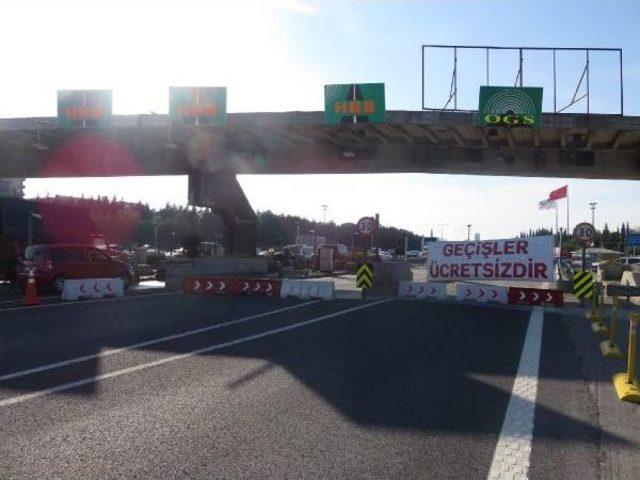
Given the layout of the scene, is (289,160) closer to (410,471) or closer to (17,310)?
(17,310)

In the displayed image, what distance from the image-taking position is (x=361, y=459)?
5.12 meters

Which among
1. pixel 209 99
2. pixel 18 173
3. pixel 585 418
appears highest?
pixel 209 99

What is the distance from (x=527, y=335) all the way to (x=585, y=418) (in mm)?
6350

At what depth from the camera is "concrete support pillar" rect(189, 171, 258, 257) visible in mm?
30484

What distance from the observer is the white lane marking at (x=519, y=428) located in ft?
16.4

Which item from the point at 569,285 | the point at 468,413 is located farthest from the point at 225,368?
the point at 569,285

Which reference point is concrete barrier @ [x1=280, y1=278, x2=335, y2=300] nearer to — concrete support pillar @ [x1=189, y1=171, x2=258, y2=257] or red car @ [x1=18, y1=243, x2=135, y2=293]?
red car @ [x1=18, y1=243, x2=135, y2=293]

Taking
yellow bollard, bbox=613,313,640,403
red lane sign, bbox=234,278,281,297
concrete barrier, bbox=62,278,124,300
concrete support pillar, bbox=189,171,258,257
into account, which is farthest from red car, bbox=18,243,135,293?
yellow bollard, bbox=613,313,640,403

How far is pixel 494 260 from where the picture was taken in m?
23.9

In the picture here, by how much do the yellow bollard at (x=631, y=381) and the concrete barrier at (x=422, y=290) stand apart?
40.4 feet

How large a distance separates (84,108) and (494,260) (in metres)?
17.7

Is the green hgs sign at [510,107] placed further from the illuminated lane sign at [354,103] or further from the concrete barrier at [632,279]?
the concrete barrier at [632,279]

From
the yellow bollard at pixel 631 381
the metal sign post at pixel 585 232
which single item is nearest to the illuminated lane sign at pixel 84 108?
the metal sign post at pixel 585 232

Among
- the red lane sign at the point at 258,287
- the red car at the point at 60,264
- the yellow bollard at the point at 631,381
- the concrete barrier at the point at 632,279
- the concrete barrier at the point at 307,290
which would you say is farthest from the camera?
the concrete barrier at the point at 632,279
